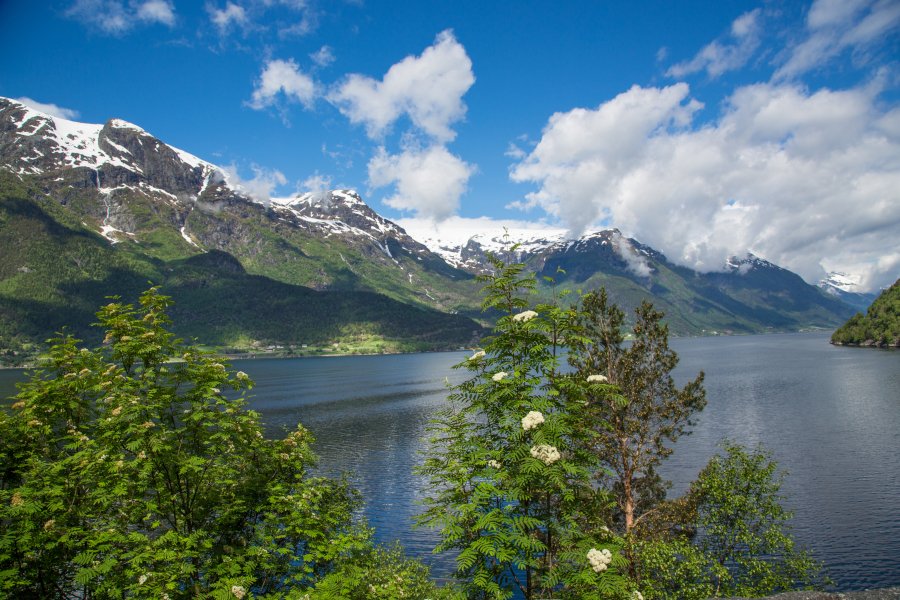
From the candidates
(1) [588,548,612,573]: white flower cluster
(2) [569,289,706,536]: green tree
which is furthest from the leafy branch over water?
(2) [569,289,706,536]: green tree

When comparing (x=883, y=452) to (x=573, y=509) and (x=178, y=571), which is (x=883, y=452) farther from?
(x=178, y=571)

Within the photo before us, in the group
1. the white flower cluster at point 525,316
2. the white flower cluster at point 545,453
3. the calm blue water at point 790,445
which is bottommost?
the calm blue water at point 790,445

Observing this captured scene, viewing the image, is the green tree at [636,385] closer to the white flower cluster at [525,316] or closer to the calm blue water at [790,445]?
the white flower cluster at [525,316]

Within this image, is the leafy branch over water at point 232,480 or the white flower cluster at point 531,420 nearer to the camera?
the white flower cluster at point 531,420

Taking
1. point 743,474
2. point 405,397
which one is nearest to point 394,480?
point 743,474

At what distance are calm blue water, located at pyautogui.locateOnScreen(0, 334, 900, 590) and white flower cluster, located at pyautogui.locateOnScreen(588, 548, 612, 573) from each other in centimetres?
3505

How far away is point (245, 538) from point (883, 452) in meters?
93.5

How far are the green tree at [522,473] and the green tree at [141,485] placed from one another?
3590 mm

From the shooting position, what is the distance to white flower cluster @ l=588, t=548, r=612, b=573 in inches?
401

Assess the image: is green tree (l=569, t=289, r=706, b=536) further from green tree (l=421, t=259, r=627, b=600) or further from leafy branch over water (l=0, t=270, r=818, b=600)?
green tree (l=421, t=259, r=627, b=600)

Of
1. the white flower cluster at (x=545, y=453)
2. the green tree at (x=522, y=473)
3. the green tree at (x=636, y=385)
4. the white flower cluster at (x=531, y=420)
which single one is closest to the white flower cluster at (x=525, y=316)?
the green tree at (x=522, y=473)

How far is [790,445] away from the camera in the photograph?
255 feet

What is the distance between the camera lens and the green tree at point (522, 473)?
10.7 meters

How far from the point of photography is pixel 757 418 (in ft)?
320
